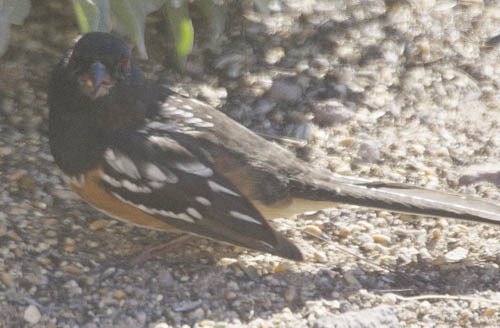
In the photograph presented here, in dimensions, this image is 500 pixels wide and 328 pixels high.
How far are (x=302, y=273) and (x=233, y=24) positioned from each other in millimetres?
2198

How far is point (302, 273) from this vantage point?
3836mm

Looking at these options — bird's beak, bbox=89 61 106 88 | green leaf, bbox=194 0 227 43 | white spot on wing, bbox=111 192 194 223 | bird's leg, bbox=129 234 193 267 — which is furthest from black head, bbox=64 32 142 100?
green leaf, bbox=194 0 227 43

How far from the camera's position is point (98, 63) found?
360 cm

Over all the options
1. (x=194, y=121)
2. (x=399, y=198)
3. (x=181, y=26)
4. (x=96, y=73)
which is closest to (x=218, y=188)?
(x=194, y=121)

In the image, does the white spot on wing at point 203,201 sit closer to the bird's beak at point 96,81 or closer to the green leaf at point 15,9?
the bird's beak at point 96,81

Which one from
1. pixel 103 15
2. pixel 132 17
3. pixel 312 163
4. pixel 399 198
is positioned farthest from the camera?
pixel 312 163

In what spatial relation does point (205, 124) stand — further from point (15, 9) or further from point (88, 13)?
point (15, 9)

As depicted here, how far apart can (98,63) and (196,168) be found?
649 millimetres

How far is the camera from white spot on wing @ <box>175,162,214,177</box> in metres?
3.69

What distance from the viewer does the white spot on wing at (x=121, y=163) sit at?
3.68m

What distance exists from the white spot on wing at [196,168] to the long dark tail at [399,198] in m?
0.49

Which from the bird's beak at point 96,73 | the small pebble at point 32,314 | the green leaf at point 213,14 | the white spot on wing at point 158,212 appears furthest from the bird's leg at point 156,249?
the green leaf at point 213,14

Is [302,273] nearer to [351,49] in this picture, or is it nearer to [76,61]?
[76,61]

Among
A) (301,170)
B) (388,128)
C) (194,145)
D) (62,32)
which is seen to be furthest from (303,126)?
(62,32)
